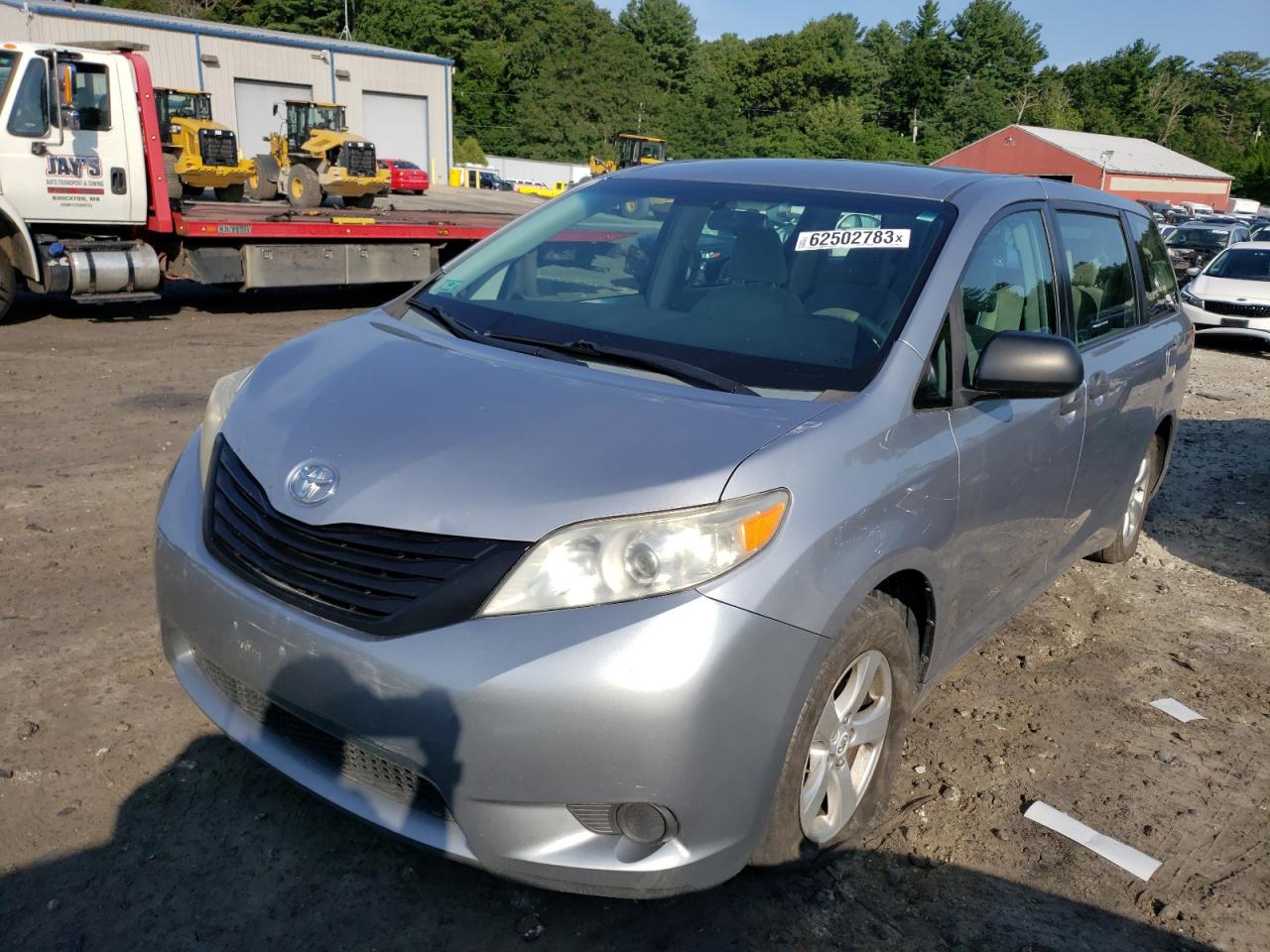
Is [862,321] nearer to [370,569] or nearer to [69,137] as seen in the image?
[370,569]

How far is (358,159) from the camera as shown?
2130 centimetres

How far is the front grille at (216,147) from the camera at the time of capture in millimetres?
18906

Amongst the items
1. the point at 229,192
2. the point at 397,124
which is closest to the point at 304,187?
the point at 229,192

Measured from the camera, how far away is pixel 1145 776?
137 inches

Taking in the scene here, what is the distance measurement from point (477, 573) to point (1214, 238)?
25608mm

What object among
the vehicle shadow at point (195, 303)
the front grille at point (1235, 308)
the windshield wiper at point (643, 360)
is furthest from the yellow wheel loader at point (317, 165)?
the windshield wiper at point (643, 360)

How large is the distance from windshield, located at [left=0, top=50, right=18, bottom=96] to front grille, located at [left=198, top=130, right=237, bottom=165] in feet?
28.5

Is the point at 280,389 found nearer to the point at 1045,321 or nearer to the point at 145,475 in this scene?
the point at 1045,321

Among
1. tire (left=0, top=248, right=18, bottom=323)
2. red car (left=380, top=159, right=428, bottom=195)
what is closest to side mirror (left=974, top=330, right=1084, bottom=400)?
tire (left=0, top=248, right=18, bottom=323)

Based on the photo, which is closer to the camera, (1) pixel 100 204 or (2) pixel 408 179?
(1) pixel 100 204

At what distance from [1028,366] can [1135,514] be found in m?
2.79

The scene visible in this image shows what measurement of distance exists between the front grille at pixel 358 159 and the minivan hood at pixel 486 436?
64.8ft

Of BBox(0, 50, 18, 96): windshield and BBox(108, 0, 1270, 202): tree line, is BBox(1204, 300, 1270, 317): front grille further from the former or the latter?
BBox(108, 0, 1270, 202): tree line

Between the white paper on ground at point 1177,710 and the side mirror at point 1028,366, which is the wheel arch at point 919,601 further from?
the white paper on ground at point 1177,710
